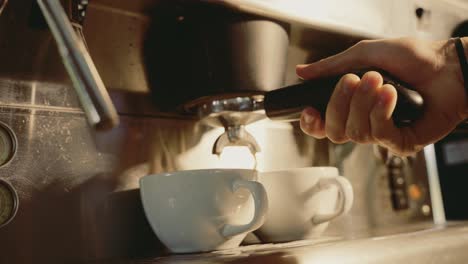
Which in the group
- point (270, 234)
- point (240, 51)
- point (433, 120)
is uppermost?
point (240, 51)

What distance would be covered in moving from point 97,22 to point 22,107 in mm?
133

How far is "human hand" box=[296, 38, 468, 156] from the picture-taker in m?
0.53

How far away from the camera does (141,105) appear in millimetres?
648

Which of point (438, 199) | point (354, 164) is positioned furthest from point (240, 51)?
point (438, 199)

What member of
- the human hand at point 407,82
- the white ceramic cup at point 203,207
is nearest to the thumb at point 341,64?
the human hand at point 407,82

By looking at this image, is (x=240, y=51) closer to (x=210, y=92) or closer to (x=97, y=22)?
(x=210, y=92)

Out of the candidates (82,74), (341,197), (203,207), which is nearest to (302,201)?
(341,197)

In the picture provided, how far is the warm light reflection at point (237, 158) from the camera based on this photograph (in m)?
0.72

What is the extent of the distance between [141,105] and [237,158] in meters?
0.16

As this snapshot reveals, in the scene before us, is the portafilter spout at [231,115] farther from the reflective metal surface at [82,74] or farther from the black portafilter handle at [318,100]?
the reflective metal surface at [82,74]

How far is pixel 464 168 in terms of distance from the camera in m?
1.07

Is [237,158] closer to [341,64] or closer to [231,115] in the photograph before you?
[231,115]

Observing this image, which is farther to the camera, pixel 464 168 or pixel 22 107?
pixel 464 168

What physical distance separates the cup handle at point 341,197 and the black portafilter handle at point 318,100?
12 centimetres
